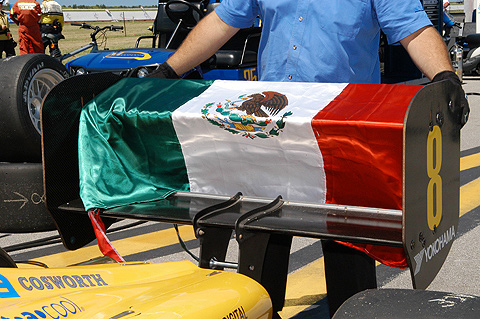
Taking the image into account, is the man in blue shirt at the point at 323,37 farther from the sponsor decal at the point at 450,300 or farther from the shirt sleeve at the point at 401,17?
the sponsor decal at the point at 450,300

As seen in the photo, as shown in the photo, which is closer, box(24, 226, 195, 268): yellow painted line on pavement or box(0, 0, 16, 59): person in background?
box(24, 226, 195, 268): yellow painted line on pavement

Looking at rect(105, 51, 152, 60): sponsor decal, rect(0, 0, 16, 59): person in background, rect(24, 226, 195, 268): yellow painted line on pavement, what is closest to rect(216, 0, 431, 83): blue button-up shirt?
rect(24, 226, 195, 268): yellow painted line on pavement

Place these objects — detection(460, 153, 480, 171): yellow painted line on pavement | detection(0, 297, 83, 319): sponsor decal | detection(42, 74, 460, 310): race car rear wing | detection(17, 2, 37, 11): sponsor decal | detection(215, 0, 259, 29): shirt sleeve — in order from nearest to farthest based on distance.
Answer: detection(0, 297, 83, 319): sponsor decal → detection(42, 74, 460, 310): race car rear wing → detection(215, 0, 259, 29): shirt sleeve → detection(460, 153, 480, 171): yellow painted line on pavement → detection(17, 2, 37, 11): sponsor decal

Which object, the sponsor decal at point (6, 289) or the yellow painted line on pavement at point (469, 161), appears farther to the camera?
the yellow painted line on pavement at point (469, 161)

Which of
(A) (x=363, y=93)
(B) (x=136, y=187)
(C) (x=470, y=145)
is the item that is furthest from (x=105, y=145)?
(C) (x=470, y=145)

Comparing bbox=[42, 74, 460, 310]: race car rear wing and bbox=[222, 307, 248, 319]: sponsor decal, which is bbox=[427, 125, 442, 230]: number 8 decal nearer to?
bbox=[42, 74, 460, 310]: race car rear wing

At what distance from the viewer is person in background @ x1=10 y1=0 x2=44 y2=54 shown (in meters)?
13.6

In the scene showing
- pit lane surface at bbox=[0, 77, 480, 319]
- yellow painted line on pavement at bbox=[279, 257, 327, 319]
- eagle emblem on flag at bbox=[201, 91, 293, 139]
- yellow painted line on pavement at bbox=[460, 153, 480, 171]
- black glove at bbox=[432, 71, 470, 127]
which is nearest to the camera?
black glove at bbox=[432, 71, 470, 127]

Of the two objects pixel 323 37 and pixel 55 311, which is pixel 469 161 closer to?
pixel 323 37

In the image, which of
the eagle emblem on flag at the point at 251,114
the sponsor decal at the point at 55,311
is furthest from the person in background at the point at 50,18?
the sponsor decal at the point at 55,311

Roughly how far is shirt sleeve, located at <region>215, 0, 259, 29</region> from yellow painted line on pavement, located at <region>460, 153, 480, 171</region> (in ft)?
13.5

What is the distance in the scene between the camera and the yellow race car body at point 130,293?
4.87 ft

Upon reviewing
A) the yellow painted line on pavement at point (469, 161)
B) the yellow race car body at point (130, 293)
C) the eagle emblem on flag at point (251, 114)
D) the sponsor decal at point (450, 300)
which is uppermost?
the eagle emblem on flag at point (251, 114)

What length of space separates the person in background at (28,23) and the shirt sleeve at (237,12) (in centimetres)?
1182
